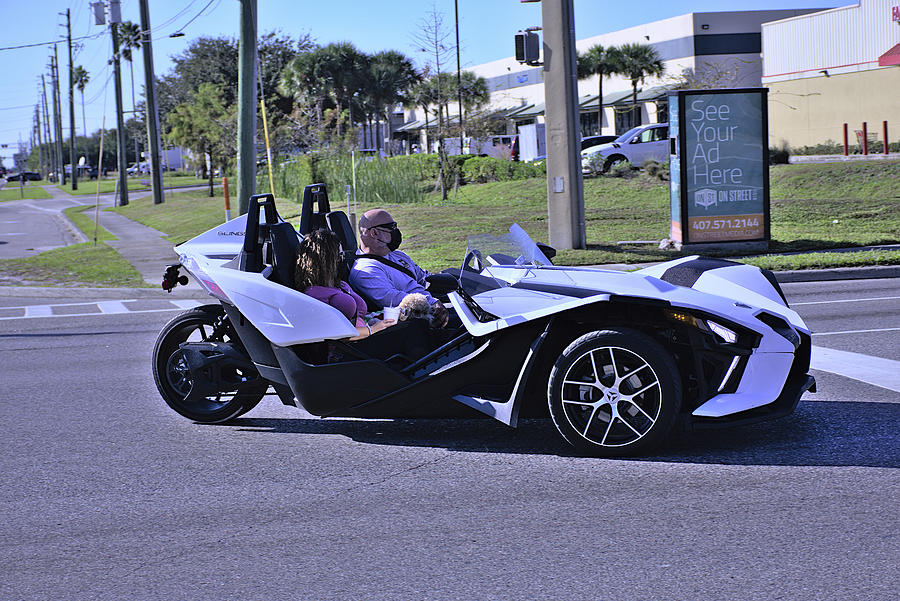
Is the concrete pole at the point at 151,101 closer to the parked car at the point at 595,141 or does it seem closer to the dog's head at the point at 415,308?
the parked car at the point at 595,141

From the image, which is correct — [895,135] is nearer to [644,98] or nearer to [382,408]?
[644,98]

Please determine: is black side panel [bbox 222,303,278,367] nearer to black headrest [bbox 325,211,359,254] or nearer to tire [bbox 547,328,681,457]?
black headrest [bbox 325,211,359,254]

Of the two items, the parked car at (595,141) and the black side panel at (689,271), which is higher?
the parked car at (595,141)

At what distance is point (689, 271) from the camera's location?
607 cm

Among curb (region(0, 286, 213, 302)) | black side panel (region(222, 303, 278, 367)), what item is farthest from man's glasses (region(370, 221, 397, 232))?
curb (region(0, 286, 213, 302))

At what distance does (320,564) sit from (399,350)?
1888 mm

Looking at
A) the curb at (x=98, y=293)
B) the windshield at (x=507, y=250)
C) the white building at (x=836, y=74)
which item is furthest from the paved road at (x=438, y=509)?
the white building at (x=836, y=74)

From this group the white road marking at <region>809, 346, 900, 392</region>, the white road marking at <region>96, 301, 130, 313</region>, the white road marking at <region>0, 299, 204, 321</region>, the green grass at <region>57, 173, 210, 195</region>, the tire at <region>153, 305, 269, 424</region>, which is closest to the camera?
the tire at <region>153, 305, 269, 424</region>

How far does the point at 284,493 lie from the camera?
5055mm

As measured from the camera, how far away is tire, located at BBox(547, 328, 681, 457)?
5.12 metres

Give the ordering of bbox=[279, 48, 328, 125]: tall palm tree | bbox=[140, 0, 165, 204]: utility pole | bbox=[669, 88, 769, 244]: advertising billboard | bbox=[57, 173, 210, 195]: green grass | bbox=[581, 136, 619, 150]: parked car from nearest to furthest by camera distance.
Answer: bbox=[669, 88, 769, 244]: advertising billboard < bbox=[581, 136, 619, 150]: parked car < bbox=[140, 0, 165, 204]: utility pole < bbox=[279, 48, 328, 125]: tall palm tree < bbox=[57, 173, 210, 195]: green grass

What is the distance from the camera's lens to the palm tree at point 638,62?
59156 mm

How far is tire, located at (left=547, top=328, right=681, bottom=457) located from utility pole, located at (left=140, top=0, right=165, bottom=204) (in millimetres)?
38182

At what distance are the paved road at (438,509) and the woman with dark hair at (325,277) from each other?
740mm
